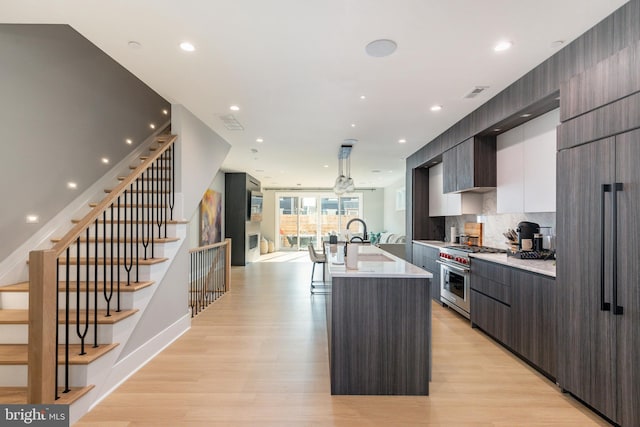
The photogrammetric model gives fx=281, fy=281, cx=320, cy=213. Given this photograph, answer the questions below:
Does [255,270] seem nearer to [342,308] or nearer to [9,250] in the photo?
[9,250]

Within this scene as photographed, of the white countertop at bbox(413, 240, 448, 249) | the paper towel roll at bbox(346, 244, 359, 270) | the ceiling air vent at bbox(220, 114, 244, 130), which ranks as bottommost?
the white countertop at bbox(413, 240, 448, 249)

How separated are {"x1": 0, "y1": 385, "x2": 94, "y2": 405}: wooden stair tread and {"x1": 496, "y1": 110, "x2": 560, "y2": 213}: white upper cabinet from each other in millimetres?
4290

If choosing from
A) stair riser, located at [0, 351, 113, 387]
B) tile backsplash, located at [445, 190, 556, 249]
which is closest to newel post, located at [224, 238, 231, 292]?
stair riser, located at [0, 351, 113, 387]

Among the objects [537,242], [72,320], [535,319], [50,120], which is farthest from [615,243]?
[50,120]

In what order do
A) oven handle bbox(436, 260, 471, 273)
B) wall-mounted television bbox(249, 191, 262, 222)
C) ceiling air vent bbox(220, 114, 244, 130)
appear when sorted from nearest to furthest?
oven handle bbox(436, 260, 471, 273) < ceiling air vent bbox(220, 114, 244, 130) < wall-mounted television bbox(249, 191, 262, 222)

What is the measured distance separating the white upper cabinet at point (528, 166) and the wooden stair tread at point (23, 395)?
4290 millimetres

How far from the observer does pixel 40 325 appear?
5.65 ft

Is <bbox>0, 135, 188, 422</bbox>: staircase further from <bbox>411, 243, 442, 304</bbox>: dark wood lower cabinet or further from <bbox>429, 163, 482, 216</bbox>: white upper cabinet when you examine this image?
<bbox>429, 163, 482, 216</bbox>: white upper cabinet

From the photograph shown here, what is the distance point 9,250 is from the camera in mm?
2678

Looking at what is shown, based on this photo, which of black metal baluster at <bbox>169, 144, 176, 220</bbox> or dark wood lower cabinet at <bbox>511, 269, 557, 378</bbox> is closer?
dark wood lower cabinet at <bbox>511, 269, 557, 378</bbox>

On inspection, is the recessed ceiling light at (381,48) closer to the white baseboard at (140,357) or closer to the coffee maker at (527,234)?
the coffee maker at (527,234)

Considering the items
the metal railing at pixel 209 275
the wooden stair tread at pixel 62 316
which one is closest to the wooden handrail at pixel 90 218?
the wooden stair tread at pixel 62 316

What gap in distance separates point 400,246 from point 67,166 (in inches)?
254

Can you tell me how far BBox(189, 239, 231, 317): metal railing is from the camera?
4496mm
